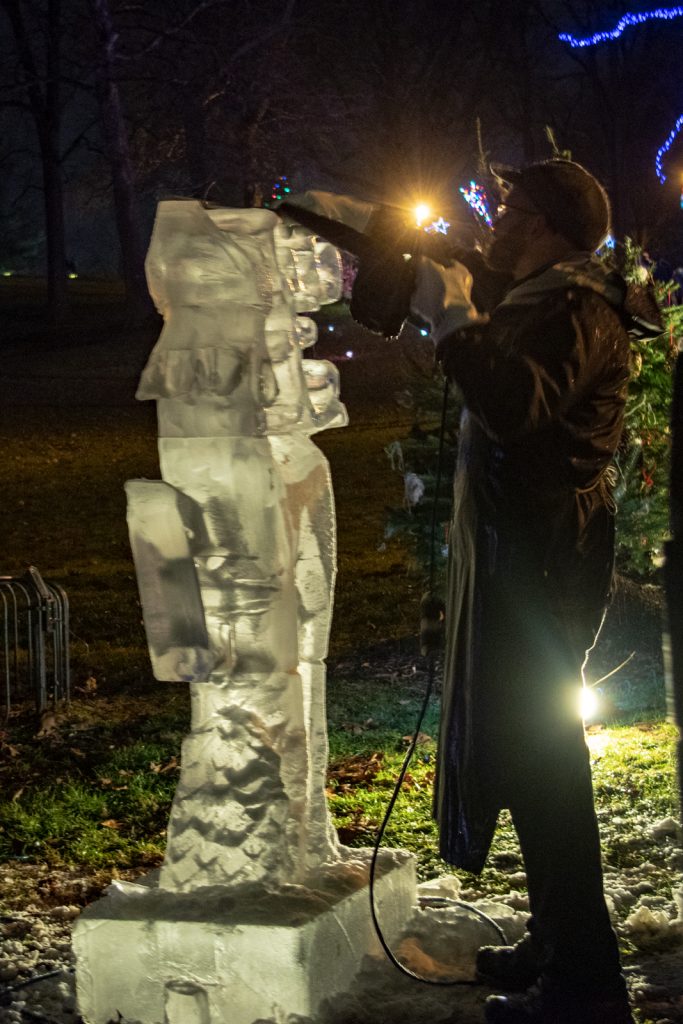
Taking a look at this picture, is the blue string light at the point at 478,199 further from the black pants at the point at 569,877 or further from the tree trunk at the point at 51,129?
the tree trunk at the point at 51,129

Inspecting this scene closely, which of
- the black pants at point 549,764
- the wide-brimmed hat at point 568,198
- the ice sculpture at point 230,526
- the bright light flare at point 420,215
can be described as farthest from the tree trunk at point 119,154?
the black pants at point 549,764

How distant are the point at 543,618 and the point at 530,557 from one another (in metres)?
0.18

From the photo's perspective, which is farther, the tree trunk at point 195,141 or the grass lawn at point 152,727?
the tree trunk at point 195,141

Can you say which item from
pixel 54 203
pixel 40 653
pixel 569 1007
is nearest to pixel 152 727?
pixel 40 653

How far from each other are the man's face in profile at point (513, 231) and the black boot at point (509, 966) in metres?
2.03

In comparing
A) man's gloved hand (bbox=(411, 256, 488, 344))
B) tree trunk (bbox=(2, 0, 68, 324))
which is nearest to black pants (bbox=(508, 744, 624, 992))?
man's gloved hand (bbox=(411, 256, 488, 344))

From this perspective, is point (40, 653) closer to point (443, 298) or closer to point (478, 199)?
point (443, 298)

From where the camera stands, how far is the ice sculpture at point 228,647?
3828 millimetres

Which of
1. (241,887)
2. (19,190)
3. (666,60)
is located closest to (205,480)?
(241,887)

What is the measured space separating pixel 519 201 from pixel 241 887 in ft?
7.13

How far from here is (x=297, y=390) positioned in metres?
4.06

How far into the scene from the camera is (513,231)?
3916 mm

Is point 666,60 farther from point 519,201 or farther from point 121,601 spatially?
point 519,201

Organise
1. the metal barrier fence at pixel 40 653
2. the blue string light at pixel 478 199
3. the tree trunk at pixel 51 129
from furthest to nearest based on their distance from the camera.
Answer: the tree trunk at pixel 51 129, the blue string light at pixel 478 199, the metal barrier fence at pixel 40 653
